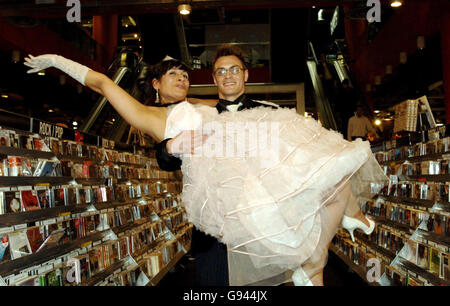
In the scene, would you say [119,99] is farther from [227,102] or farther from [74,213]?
[74,213]

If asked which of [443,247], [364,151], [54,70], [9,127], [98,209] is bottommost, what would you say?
[443,247]

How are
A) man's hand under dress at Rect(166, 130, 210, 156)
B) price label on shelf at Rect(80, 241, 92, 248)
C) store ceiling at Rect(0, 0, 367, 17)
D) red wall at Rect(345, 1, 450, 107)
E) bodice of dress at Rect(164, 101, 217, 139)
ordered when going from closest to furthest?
man's hand under dress at Rect(166, 130, 210, 156), bodice of dress at Rect(164, 101, 217, 139), price label on shelf at Rect(80, 241, 92, 248), store ceiling at Rect(0, 0, 367, 17), red wall at Rect(345, 1, 450, 107)

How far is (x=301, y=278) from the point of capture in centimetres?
157

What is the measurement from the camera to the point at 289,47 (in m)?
9.12

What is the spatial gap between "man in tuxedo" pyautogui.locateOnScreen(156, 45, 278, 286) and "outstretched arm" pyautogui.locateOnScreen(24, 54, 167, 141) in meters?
0.19

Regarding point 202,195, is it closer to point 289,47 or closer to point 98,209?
point 98,209

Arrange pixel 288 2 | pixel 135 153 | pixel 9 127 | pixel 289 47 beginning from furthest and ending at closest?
pixel 289 47 → pixel 288 2 → pixel 135 153 → pixel 9 127

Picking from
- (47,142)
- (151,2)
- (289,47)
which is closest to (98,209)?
(47,142)

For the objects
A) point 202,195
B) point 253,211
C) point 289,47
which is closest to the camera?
point 253,211

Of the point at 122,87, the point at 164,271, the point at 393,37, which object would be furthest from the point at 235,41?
the point at 164,271

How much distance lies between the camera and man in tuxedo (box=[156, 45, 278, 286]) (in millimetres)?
1990

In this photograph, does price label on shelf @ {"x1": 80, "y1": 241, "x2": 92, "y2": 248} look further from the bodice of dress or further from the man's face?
the man's face

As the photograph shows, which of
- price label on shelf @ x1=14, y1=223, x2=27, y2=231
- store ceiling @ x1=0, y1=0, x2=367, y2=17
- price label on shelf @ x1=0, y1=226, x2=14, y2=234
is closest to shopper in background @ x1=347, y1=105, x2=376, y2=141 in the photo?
store ceiling @ x1=0, y1=0, x2=367, y2=17
